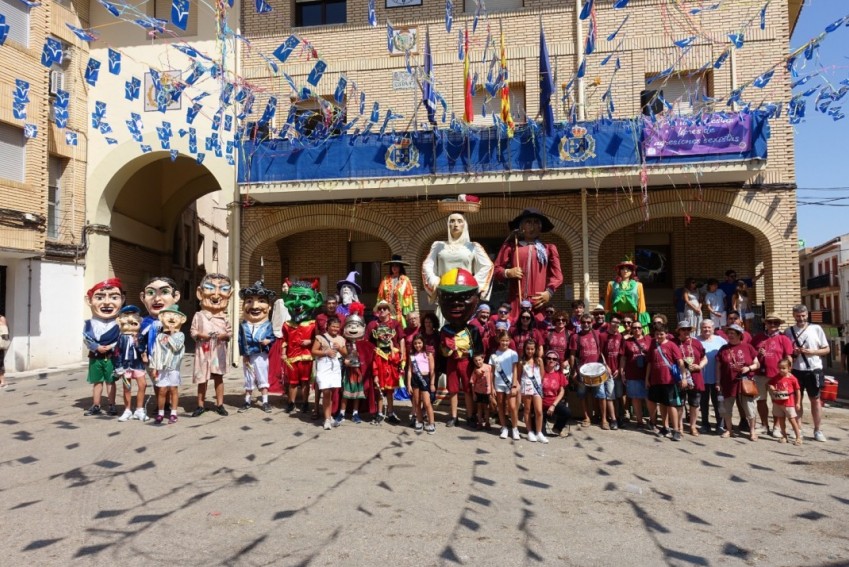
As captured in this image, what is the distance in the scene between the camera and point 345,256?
50.6ft

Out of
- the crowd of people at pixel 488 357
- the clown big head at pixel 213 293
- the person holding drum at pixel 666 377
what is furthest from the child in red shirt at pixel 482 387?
the clown big head at pixel 213 293

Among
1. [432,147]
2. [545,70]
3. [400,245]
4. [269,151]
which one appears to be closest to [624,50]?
[545,70]

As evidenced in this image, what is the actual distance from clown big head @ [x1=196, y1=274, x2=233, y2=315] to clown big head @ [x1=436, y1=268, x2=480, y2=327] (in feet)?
9.81

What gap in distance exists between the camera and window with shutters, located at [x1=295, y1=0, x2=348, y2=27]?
14.6 meters

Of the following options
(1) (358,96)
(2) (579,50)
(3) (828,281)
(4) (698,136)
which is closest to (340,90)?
(1) (358,96)

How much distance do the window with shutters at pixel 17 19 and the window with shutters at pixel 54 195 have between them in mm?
2680

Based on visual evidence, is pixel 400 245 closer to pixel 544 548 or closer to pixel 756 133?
pixel 756 133

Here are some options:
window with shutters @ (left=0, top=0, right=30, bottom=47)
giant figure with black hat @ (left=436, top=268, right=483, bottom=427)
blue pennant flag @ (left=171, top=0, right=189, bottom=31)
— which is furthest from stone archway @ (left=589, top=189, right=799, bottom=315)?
window with shutters @ (left=0, top=0, right=30, bottom=47)

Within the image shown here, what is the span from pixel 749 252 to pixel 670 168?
12.6 feet

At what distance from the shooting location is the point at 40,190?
42.8ft

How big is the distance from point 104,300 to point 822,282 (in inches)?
1933

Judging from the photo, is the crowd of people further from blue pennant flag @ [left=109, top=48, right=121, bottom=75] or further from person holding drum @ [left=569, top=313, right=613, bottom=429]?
blue pennant flag @ [left=109, top=48, right=121, bottom=75]

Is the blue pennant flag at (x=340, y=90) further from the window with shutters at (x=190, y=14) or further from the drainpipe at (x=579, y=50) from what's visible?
the drainpipe at (x=579, y=50)

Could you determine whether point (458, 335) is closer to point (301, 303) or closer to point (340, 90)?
point (301, 303)
